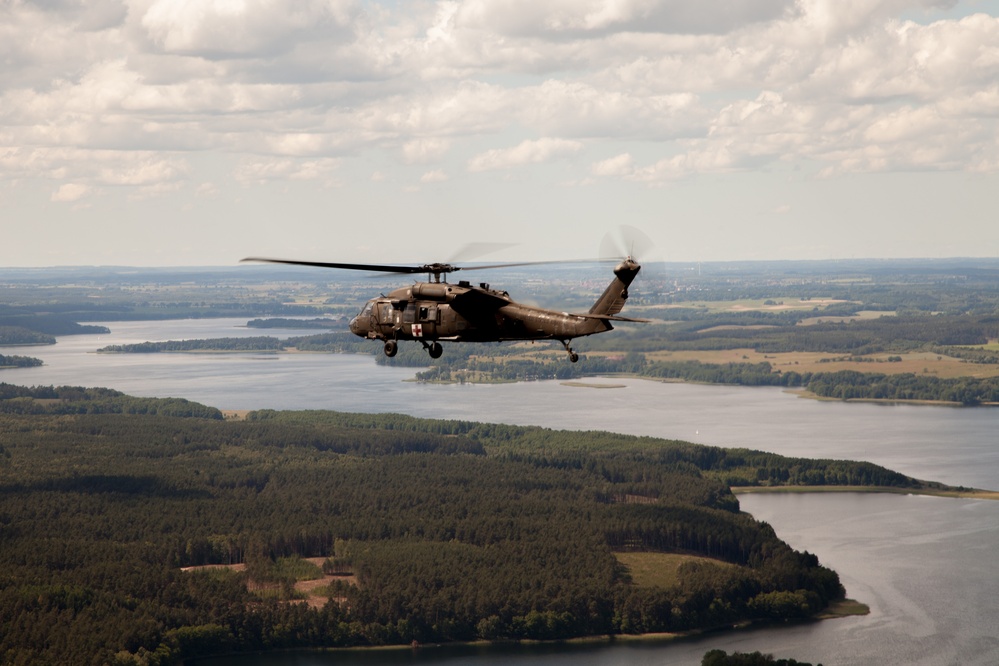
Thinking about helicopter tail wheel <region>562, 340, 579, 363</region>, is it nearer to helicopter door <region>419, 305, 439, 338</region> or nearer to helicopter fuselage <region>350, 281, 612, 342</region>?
helicopter fuselage <region>350, 281, 612, 342</region>

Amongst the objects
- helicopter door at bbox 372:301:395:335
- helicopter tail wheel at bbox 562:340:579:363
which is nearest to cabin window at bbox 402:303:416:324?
helicopter door at bbox 372:301:395:335

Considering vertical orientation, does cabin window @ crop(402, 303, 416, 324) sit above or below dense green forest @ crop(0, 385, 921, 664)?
above

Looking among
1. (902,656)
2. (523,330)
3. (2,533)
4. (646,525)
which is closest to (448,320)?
(523,330)

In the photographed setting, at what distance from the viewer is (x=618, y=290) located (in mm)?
66938

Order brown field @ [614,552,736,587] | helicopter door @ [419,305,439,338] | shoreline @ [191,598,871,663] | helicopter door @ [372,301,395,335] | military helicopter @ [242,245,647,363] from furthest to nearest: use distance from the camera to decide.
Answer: brown field @ [614,552,736,587], shoreline @ [191,598,871,663], helicopter door @ [372,301,395,335], helicopter door @ [419,305,439,338], military helicopter @ [242,245,647,363]

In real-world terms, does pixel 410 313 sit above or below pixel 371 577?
above

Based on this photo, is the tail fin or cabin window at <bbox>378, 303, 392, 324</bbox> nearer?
the tail fin

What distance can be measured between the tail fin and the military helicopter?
5 centimetres

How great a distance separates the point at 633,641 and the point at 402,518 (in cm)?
5000

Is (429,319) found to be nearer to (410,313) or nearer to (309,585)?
(410,313)

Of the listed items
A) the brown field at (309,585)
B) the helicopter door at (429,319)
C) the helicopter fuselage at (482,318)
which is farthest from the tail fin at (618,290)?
the brown field at (309,585)

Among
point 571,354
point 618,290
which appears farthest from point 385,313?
point 571,354

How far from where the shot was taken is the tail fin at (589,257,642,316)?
66312mm

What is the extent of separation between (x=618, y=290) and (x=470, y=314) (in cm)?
763
